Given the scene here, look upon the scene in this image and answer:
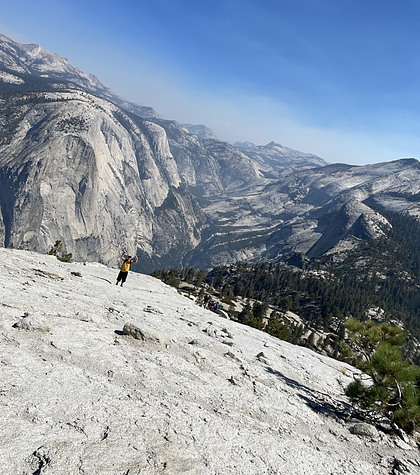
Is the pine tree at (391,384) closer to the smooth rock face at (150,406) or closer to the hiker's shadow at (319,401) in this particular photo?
the hiker's shadow at (319,401)

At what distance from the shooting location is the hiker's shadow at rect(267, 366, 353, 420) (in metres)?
17.4

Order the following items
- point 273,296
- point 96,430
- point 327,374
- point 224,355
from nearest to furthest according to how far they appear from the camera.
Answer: point 96,430 → point 224,355 → point 327,374 → point 273,296

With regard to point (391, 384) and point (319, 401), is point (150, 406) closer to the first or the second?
point (319, 401)

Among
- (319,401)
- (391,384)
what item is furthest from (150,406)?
(391,384)

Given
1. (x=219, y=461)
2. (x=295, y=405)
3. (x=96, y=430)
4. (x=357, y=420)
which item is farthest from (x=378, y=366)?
(x=96, y=430)

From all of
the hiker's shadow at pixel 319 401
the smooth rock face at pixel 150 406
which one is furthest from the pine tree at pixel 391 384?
the smooth rock face at pixel 150 406

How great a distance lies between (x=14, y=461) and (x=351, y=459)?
43.2ft

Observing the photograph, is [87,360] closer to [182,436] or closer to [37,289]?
[182,436]

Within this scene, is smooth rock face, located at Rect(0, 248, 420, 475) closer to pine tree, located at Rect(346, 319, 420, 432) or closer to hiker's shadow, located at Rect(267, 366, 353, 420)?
hiker's shadow, located at Rect(267, 366, 353, 420)

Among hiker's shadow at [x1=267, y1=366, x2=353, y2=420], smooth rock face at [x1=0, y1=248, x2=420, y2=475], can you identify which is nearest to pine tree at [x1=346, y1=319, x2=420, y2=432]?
hiker's shadow at [x1=267, y1=366, x2=353, y2=420]

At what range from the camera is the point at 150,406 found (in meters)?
11.9

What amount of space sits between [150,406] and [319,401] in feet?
39.5

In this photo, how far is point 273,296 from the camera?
19838 centimetres

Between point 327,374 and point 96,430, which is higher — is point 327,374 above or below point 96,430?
below
